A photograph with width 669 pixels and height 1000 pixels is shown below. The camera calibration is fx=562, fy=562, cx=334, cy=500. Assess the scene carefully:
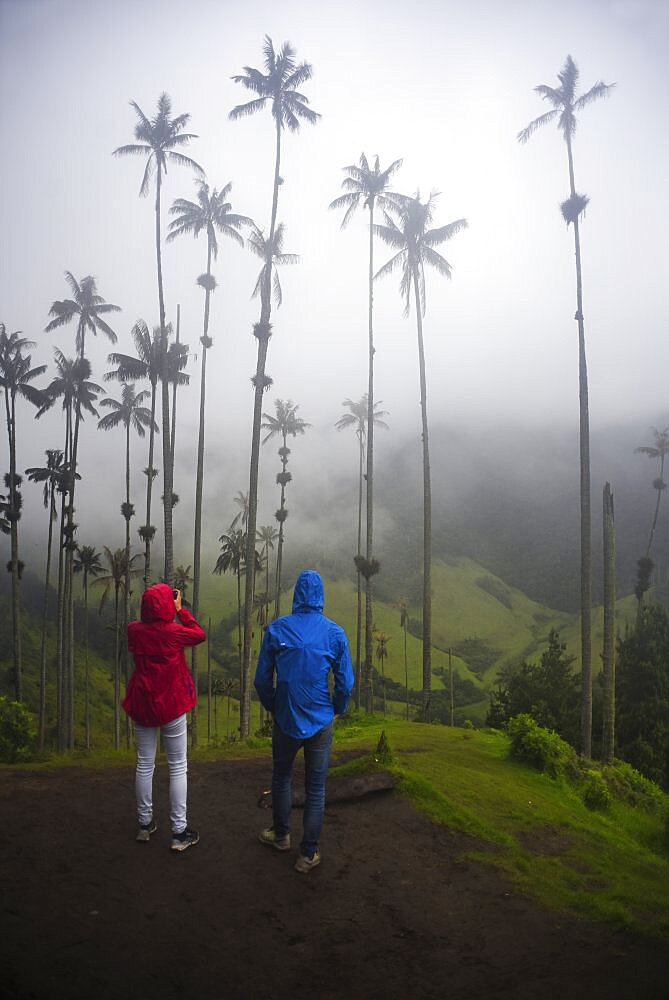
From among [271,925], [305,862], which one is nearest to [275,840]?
[305,862]

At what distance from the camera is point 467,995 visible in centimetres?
356

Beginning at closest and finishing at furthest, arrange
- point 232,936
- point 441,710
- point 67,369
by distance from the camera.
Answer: point 232,936
point 67,369
point 441,710

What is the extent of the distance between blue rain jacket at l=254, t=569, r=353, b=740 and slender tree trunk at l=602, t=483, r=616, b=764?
17.0 m

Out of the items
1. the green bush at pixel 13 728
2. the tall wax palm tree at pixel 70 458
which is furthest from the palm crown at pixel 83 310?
the green bush at pixel 13 728

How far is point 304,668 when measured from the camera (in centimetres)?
504

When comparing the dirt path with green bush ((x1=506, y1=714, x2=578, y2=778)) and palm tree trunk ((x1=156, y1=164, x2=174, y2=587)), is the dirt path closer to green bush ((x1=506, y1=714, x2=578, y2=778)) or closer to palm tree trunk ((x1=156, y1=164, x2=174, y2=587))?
green bush ((x1=506, y1=714, x2=578, y2=778))

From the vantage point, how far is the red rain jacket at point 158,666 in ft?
17.0

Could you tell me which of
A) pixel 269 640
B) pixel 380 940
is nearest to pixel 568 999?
pixel 380 940

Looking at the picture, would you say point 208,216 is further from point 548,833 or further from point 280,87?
point 548,833

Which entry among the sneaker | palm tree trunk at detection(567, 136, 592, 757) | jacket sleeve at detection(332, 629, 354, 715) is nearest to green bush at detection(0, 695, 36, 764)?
the sneaker

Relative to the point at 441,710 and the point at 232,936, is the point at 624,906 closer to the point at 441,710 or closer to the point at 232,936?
the point at 232,936

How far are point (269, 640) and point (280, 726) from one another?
762mm

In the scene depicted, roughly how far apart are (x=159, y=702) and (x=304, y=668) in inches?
55.1

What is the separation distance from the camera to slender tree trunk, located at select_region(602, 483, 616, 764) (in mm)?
19188
